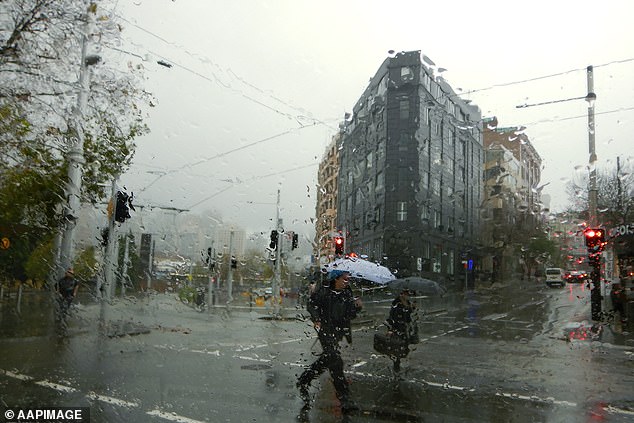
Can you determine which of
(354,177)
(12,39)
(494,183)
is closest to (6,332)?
(12,39)

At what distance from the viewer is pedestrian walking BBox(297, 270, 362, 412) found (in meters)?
5.50

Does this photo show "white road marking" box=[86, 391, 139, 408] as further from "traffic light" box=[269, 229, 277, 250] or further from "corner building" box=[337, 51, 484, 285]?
"corner building" box=[337, 51, 484, 285]

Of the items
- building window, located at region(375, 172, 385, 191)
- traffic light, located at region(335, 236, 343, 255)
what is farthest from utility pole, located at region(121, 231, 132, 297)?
building window, located at region(375, 172, 385, 191)

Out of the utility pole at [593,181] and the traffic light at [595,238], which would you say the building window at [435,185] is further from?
the traffic light at [595,238]

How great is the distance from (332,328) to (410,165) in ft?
37.6

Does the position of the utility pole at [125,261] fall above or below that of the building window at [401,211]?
below

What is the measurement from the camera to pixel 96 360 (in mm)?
7871

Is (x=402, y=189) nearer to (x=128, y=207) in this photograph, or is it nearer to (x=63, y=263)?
(x=128, y=207)

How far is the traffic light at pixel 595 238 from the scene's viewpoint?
15.3 metres

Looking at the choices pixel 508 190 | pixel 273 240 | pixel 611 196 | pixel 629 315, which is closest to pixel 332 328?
pixel 273 240

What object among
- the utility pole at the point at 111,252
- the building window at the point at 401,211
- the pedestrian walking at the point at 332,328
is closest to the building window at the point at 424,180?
the building window at the point at 401,211

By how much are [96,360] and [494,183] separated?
51.5 feet

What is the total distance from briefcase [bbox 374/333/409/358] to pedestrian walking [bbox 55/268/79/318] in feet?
23.5

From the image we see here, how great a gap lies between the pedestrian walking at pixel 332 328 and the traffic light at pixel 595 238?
40.5 ft
